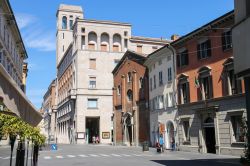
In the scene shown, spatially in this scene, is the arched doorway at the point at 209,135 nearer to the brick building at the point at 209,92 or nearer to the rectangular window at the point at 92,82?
the brick building at the point at 209,92

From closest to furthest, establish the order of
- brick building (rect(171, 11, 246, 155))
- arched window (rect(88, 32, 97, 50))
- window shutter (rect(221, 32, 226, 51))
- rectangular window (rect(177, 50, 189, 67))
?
1. brick building (rect(171, 11, 246, 155))
2. window shutter (rect(221, 32, 226, 51))
3. rectangular window (rect(177, 50, 189, 67))
4. arched window (rect(88, 32, 97, 50))

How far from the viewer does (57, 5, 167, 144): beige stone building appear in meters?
72.3

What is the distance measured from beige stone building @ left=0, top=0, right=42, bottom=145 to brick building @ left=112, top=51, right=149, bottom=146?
15864 millimetres

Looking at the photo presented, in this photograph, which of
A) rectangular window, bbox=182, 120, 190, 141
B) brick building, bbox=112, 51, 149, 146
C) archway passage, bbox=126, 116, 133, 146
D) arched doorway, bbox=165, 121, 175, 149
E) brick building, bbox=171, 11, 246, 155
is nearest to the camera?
brick building, bbox=171, 11, 246, 155

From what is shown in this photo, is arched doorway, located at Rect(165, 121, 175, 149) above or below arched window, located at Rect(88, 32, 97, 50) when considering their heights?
below

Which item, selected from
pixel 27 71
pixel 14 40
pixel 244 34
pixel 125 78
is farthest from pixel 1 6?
pixel 27 71

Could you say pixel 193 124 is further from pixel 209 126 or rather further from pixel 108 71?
pixel 108 71

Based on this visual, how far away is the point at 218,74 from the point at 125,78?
27.1 meters

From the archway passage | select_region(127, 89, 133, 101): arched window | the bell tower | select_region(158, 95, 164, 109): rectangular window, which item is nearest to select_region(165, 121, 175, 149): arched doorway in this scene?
select_region(158, 95, 164, 109): rectangular window

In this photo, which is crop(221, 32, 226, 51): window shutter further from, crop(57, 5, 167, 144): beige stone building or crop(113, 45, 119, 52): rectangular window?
crop(113, 45, 119, 52): rectangular window

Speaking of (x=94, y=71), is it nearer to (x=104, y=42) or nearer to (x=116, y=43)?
(x=104, y=42)

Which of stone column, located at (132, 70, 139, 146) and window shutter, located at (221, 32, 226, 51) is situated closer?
window shutter, located at (221, 32, 226, 51)

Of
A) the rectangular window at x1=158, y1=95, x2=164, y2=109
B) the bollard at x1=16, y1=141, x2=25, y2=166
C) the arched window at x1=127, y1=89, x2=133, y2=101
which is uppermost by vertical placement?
the arched window at x1=127, y1=89, x2=133, y2=101

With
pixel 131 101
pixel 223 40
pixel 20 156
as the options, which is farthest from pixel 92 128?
pixel 20 156
